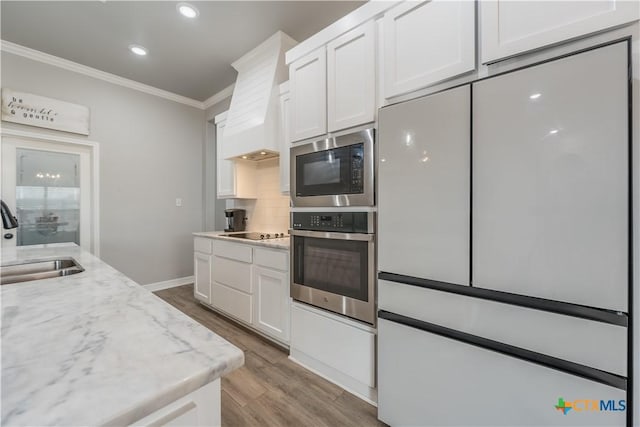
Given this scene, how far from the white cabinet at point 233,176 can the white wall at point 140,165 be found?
106cm

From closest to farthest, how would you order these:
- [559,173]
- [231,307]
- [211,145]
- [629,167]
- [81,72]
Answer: [629,167]
[559,173]
[231,307]
[81,72]
[211,145]

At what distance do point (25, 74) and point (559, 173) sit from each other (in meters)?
4.62

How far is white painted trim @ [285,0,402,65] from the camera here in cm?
150

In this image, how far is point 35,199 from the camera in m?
2.97

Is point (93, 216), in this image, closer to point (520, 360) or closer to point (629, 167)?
point (520, 360)

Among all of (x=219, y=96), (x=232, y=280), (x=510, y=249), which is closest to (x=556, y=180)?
(x=510, y=249)

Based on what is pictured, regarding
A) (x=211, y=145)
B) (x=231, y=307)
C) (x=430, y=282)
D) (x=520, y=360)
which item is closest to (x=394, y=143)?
(x=430, y=282)

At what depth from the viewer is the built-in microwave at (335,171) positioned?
1562 millimetres

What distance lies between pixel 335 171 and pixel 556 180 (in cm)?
109

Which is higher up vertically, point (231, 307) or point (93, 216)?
point (93, 216)

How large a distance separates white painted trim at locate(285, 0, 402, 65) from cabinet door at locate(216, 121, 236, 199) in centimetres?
160

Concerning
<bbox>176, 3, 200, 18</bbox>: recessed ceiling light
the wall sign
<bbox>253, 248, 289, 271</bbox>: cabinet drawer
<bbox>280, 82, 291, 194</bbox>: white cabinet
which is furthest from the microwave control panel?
the wall sign

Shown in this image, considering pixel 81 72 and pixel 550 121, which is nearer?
pixel 550 121

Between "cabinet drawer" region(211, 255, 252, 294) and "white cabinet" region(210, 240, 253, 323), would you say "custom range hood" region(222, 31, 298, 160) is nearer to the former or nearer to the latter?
"white cabinet" region(210, 240, 253, 323)
